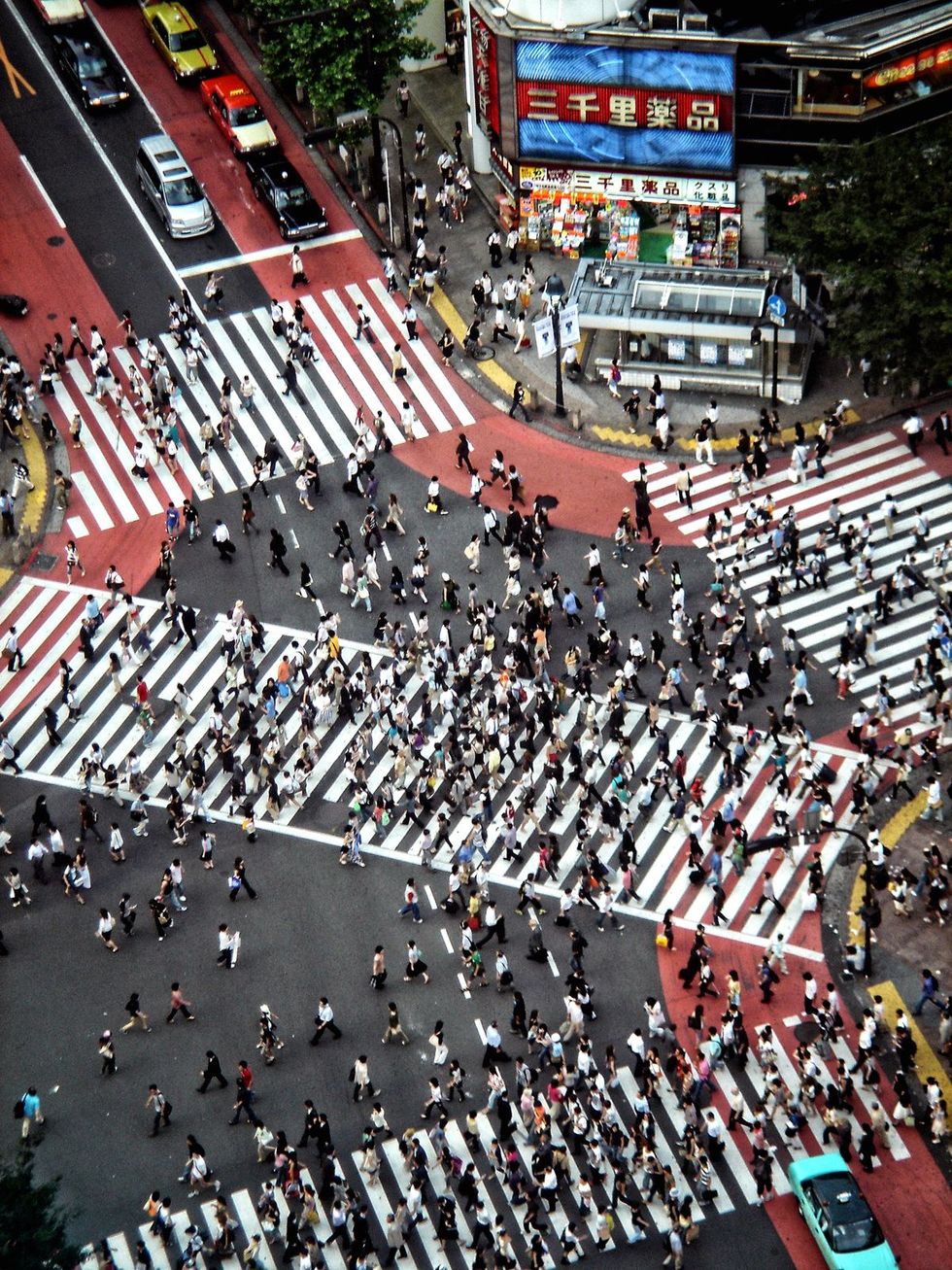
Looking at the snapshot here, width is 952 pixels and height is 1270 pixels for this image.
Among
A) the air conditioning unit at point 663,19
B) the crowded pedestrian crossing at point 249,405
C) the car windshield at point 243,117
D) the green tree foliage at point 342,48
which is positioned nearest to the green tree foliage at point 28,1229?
the crowded pedestrian crossing at point 249,405

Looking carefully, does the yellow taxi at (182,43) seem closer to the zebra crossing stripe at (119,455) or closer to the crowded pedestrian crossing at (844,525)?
the zebra crossing stripe at (119,455)

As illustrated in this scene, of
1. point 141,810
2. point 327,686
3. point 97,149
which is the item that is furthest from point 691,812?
point 97,149

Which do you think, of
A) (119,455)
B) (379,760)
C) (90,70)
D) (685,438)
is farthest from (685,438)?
(90,70)

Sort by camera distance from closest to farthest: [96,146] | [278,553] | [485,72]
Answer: [278,553], [485,72], [96,146]

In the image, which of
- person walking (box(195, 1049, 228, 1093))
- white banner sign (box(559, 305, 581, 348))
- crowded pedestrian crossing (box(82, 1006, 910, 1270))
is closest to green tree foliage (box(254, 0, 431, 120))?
white banner sign (box(559, 305, 581, 348))

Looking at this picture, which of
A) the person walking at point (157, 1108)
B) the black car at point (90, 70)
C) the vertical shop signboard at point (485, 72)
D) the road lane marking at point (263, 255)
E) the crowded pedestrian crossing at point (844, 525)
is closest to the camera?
the person walking at point (157, 1108)

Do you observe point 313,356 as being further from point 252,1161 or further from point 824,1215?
point 824,1215

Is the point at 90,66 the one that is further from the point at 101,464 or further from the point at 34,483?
the point at 34,483
